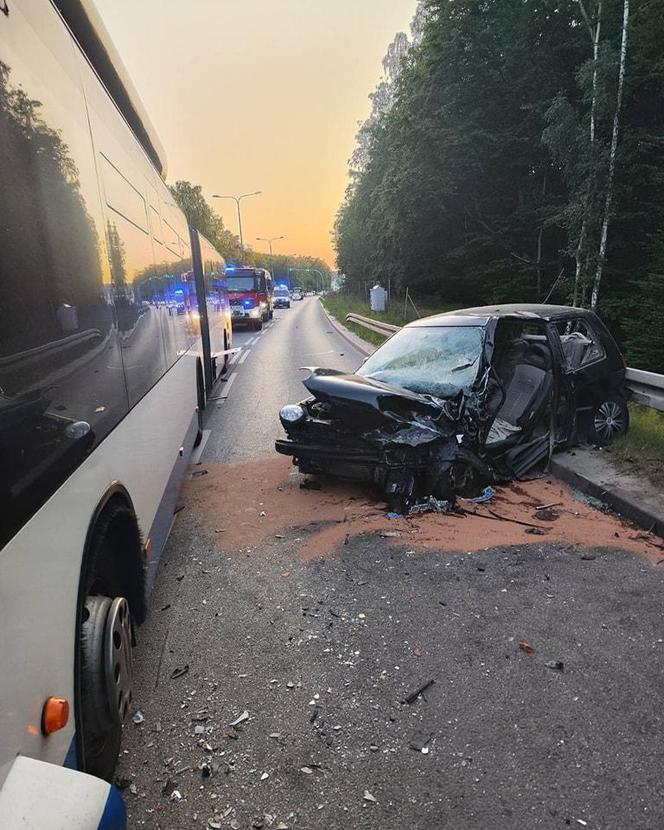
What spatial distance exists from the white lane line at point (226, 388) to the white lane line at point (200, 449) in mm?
2559

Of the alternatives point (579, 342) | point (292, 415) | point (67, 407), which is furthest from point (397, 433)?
point (579, 342)

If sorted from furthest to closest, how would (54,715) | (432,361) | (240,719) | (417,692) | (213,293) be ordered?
1. (213,293)
2. (432,361)
3. (417,692)
4. (240,719)
5. (54,715)

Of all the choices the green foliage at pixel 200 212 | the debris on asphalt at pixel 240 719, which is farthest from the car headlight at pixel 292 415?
the green foliage at pixel 200 212

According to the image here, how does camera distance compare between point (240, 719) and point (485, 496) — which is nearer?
point (240, 719)

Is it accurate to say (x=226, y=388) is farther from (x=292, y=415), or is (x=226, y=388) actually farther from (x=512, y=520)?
(x=512, y=520)

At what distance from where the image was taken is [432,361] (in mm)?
5691

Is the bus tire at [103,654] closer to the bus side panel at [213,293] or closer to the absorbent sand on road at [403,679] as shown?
the absorbent sand on road at [403,679]

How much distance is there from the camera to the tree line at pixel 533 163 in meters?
17.7

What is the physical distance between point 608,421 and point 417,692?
4933 millimetres

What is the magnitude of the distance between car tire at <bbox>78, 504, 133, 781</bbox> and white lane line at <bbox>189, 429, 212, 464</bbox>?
439 cm

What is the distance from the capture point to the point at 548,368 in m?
Answer: 5.82

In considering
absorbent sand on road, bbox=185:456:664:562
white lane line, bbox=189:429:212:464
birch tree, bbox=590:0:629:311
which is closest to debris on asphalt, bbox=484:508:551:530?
absorbent sand on road, bbox=185:456:664:562

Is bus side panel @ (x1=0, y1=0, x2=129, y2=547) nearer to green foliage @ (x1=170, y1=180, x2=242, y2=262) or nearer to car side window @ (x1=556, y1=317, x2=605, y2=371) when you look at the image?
car side window @ (x1=556, y1=317, x2=605, y2=371)

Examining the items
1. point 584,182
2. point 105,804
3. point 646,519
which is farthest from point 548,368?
point 584,182
